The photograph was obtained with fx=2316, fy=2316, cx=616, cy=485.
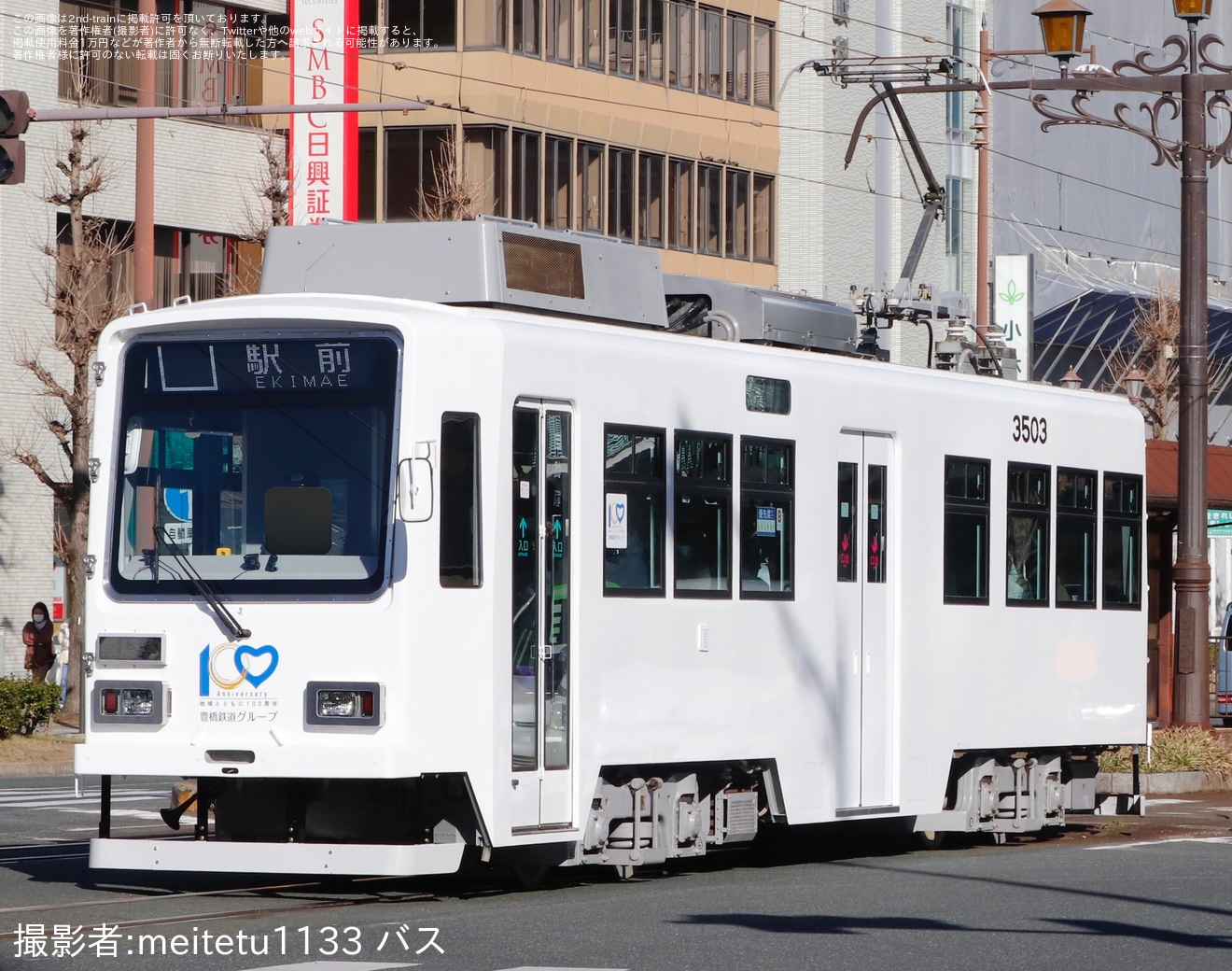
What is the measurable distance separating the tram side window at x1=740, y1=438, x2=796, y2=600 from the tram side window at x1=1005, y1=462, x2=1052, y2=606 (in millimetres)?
2745

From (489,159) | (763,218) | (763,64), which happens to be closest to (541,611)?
(489,159)

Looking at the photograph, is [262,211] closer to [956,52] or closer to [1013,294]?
[1013,294]

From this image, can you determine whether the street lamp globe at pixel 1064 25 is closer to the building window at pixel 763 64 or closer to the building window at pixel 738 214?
the building window at pixel 738 214

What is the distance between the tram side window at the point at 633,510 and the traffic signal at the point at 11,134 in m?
7.26

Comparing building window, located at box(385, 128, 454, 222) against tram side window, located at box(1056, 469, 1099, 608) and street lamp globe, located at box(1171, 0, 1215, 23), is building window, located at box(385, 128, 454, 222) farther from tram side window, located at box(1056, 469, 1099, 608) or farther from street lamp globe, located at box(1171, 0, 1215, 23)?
tram side window, located at box(1056, 469, 1099, 608)

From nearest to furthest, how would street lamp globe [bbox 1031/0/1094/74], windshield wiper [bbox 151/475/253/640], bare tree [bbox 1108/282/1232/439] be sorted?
windshield wiper [bbox 151/475/253/640] → street lamp globe [bbox 1031/0/1094/74] → bare tree [bbox 1108/282/1232/439]

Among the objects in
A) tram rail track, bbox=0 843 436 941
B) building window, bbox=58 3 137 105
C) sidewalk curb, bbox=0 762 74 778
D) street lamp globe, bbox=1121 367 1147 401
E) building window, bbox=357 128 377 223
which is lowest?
sidewalk curb, bbox=0 762 74 778

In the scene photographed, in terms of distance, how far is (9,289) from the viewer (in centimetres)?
3344

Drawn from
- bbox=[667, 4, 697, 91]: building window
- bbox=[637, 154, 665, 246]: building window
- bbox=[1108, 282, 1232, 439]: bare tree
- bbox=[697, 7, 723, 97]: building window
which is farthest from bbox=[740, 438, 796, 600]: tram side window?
bbox=[1108, 282, 1232, 439]: bare tree

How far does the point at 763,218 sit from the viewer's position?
47.7 meters

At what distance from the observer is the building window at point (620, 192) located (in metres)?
42.7

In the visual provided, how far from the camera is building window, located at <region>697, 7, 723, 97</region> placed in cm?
4494

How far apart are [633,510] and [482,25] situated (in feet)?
91.6

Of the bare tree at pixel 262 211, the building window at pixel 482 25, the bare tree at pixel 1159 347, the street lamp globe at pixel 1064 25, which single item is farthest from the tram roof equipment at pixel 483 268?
the bare tree at pixel 1159 347
